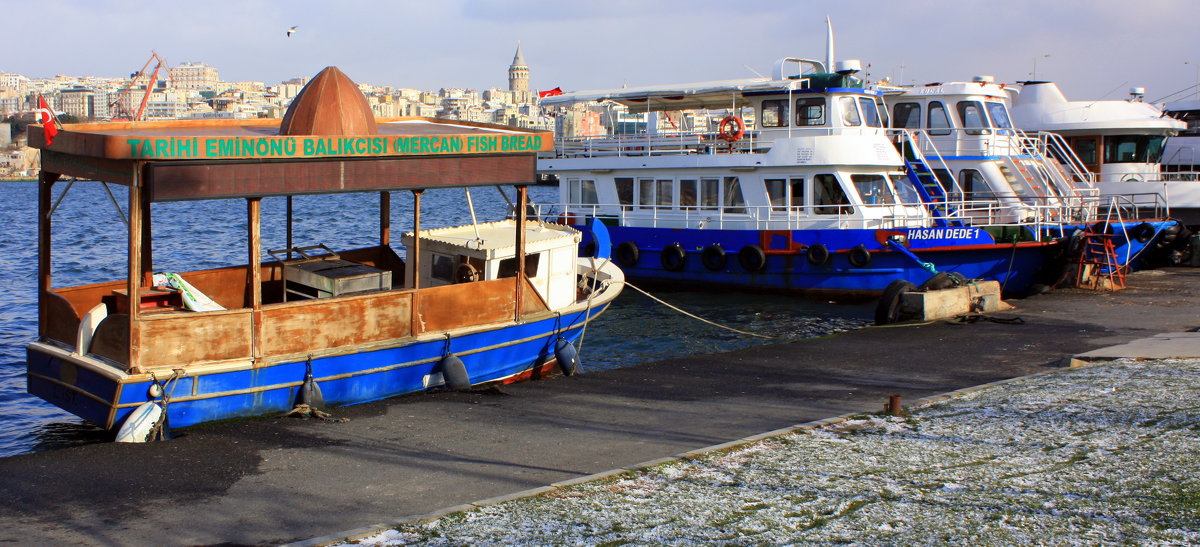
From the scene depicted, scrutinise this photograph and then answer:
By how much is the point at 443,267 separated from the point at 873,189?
12.4m

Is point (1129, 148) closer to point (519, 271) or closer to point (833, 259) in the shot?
point (833, 259)

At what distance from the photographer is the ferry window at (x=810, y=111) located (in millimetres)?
23625

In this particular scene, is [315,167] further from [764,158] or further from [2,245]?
[2,245]

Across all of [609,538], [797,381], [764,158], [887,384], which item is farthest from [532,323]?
[764,158]

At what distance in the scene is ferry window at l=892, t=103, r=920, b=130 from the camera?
27.1 metres

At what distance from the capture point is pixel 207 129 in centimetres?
1244

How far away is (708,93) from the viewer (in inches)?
954

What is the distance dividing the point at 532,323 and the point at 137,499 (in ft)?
21.1

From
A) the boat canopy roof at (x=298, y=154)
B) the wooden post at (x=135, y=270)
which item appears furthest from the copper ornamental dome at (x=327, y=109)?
the wooden post at (x=135, y=270)

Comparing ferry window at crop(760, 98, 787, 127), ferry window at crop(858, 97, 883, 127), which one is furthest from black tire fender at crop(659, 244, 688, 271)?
ferry window at crop(858, 97, 883, 127)

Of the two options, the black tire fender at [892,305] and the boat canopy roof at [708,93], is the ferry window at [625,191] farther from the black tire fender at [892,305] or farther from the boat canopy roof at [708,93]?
the black tire fender at [892,305]

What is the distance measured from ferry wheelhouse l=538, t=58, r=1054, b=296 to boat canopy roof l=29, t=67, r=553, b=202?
11188mm

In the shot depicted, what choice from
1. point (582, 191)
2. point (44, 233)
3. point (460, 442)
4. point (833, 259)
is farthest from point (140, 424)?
point (582, 191)

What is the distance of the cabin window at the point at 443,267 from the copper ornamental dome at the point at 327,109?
3.01 m
